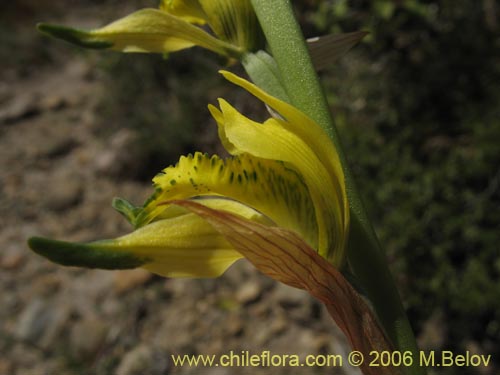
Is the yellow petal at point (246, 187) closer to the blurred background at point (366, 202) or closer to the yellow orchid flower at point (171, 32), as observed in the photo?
the yellow orchid flower at point (171, 32)

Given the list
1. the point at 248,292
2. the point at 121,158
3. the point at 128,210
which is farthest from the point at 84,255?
the point at 121,158

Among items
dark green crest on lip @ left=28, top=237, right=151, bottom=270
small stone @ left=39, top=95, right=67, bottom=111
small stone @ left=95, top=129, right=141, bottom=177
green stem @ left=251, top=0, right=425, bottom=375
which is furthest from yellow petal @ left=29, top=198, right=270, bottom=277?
small stone @ left=39, top=95, right=67, bottom=111

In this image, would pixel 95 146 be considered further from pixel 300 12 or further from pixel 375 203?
pixel 375 203

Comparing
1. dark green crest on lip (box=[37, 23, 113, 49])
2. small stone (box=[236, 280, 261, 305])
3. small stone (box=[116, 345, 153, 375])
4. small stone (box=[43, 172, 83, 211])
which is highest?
dark green crest on lip (box=[37, 23, 113, 49])

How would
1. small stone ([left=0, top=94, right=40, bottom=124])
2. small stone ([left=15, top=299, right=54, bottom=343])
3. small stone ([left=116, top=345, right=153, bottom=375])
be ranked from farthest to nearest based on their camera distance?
small stone ([left=0, top=94, right=40, bottom=124])
small stone ([left=15, top=299, right=54, bottom=343])
small stone ([left=116, top=345, right=153, bottom=375])

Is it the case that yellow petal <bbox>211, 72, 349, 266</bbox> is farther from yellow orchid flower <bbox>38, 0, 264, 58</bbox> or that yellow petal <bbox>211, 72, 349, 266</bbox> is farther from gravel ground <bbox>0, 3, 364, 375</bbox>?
gravel ground <bbox>0, 3, 364, 375</bbox>

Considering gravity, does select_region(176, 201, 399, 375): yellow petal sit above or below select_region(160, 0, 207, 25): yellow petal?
below

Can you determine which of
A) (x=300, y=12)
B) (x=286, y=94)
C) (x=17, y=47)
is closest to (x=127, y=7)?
(x=17, y=47)
